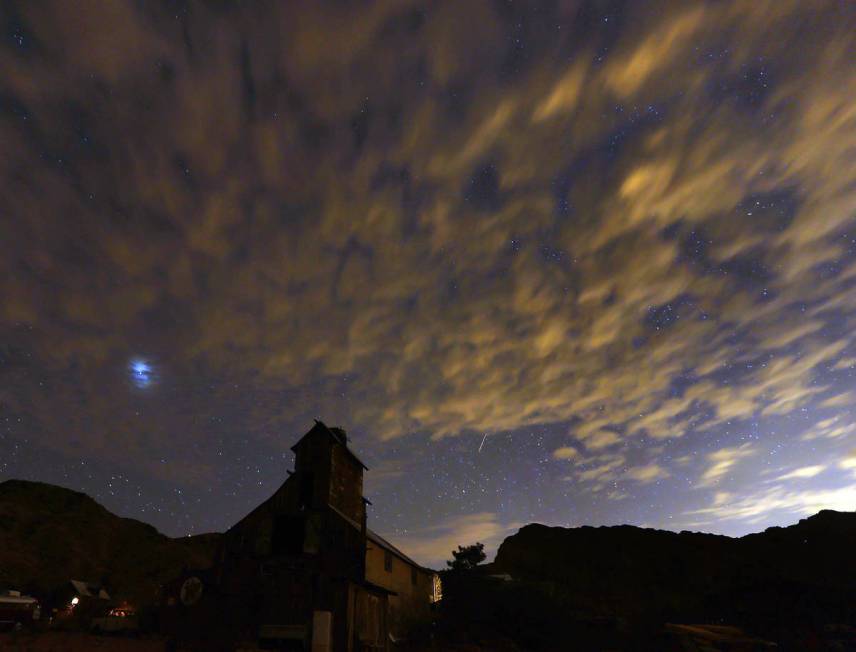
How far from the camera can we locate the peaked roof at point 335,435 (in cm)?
3061

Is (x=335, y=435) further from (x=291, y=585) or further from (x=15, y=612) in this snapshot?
(x=15, y=612)

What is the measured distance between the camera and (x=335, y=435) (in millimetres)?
31875

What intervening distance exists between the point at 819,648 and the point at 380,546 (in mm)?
36764

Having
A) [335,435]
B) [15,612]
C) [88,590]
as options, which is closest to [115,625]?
[15,612]

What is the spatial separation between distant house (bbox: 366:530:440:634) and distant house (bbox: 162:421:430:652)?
3.11 feet

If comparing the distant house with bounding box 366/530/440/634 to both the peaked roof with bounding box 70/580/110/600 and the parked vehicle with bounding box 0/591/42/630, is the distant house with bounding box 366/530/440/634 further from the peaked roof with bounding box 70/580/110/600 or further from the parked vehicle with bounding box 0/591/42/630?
the peaked roof with bounding box 70/580/110/600

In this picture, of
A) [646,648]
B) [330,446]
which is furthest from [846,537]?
[330,446]

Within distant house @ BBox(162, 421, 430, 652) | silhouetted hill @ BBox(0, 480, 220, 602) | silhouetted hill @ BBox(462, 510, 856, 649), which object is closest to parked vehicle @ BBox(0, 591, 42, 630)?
distant house @ BBox(162, 421, 430, 652)

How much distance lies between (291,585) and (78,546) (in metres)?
80.8

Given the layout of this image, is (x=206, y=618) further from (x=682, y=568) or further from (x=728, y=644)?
(x=682, y=568)

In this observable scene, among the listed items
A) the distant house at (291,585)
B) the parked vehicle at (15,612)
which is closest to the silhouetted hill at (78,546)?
the parked vehicle at (15,612)

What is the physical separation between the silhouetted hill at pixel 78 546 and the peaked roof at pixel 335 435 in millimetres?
55102

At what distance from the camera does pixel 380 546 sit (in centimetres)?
3009

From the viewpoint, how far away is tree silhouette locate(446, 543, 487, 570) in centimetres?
6103
